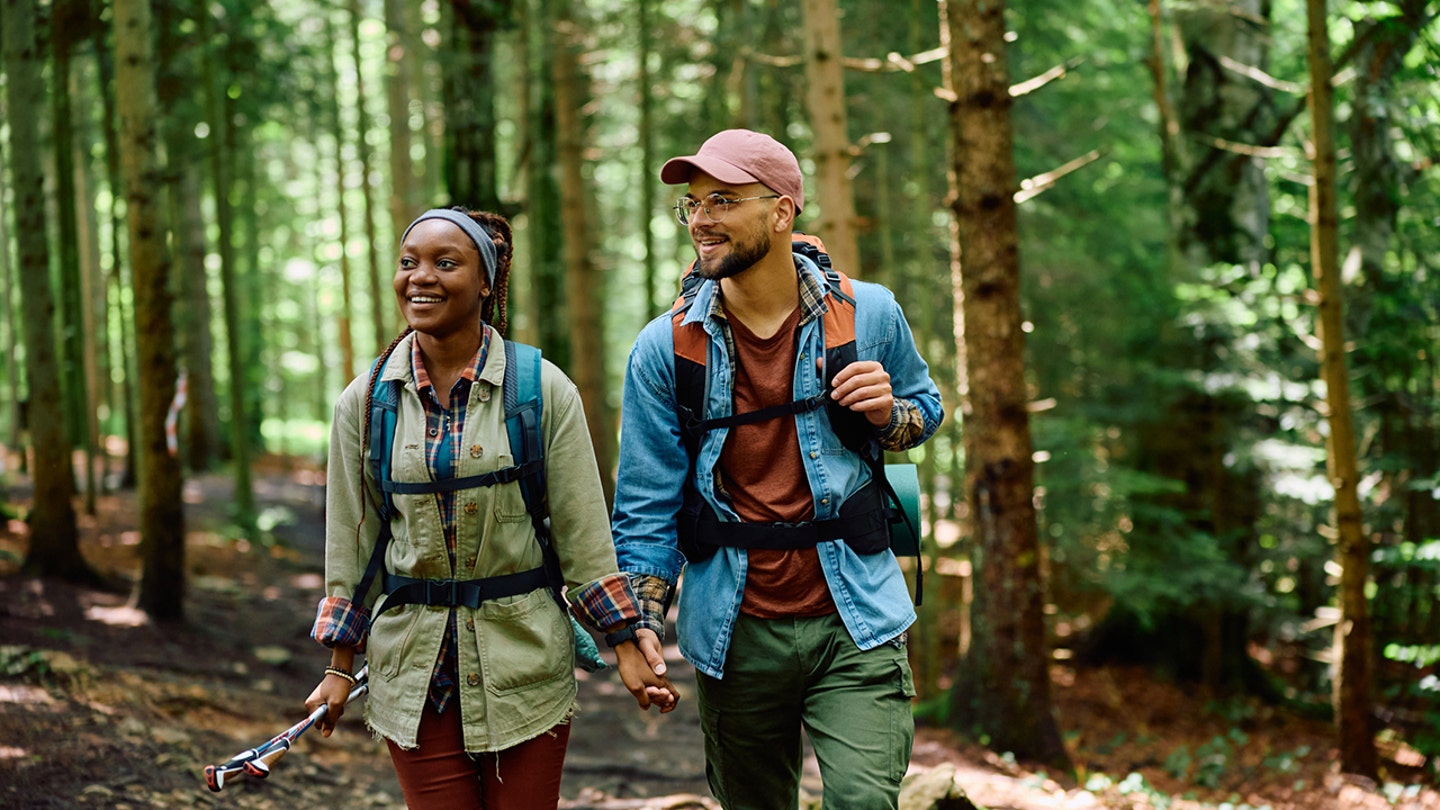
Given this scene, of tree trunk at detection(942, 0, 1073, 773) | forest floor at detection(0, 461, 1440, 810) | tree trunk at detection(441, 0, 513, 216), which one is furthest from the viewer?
tree trunk at detection(441, 0, 513, 216)

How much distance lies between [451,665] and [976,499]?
595 centimetres

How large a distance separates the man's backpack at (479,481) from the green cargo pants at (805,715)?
2.18ft

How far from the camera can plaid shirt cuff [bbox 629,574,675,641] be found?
3.28 meters

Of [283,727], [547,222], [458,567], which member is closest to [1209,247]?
[547,222]

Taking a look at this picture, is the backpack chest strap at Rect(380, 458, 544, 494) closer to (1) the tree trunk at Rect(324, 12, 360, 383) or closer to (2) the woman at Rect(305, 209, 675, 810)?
(2) the woman at Rect(305, 209, 675, 810)

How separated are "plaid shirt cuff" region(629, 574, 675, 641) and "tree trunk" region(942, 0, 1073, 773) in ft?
17.5

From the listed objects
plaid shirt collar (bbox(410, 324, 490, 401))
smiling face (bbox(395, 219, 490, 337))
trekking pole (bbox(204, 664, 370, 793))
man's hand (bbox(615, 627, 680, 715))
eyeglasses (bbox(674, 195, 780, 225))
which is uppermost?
eyeglasses (bbox(674, 195, 780, 225))

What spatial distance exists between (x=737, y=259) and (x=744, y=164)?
10.8 inches

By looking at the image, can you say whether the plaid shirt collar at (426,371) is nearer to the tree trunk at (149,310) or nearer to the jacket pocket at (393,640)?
the jacket pocket at (393,640)

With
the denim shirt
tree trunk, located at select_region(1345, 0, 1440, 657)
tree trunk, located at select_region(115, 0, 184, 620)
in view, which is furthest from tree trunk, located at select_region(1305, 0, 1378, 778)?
tree trunk, located at select_region(115, 0, 184, 620)

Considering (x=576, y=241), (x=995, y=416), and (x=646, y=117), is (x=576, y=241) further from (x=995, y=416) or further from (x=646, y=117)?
(x=995, y=416)

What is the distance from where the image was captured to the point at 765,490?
339 cm

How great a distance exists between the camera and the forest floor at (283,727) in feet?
19.9

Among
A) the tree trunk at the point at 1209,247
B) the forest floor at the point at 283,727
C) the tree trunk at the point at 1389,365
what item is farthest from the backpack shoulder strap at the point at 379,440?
the tree trunk at the point at 1209,247
